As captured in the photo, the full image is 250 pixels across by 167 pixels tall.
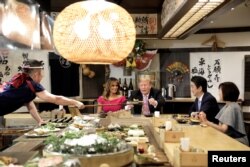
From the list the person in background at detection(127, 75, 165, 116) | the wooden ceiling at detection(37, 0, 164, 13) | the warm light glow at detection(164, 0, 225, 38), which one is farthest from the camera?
the wooden ceiling at detection(37, 0, 164, 13)

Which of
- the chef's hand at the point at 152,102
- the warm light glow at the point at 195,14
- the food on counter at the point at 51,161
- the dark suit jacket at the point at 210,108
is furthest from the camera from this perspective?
the chef's hand at the point at 152,102

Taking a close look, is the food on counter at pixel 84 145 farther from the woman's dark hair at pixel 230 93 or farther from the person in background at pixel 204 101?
the person in background at pixel 204 101

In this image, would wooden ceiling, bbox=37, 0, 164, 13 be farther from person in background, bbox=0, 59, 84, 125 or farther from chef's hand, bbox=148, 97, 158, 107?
person in background, bbox=0, 59, 84, 125

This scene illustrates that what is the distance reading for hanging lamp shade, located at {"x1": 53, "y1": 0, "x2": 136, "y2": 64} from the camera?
3.73 metres

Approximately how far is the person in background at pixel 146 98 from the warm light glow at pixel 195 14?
108cm

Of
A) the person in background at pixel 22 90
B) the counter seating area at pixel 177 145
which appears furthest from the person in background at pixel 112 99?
the counter seating area at pixel 177 145

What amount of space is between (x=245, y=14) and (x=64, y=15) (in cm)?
567

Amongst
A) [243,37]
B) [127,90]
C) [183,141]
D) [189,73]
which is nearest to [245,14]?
[243,37]

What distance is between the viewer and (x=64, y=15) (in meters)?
3.82

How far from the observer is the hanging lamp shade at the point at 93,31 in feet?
12.2

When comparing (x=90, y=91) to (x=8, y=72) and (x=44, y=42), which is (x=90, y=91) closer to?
(x=8, y=72)

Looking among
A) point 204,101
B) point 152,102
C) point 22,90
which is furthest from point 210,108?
point 22,90

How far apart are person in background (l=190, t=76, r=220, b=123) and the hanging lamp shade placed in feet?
5.88

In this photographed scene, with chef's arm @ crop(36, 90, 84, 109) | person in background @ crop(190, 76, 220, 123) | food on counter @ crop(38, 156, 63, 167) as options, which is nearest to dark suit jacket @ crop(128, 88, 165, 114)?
person in background @ crop(190, 76, 220, 123)
